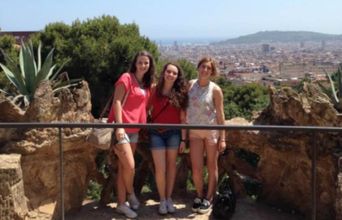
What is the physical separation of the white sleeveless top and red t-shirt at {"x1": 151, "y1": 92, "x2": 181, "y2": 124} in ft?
0.45

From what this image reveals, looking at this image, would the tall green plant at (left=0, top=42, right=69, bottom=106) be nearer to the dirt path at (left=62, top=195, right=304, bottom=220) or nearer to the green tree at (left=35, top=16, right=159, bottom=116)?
the dirt path at (left=62, top=195, right=304, bottom=220)

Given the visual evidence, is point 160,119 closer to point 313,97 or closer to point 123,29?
point 313,97

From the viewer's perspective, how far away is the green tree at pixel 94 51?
20.4 metres

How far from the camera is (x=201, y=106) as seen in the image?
5543 mm

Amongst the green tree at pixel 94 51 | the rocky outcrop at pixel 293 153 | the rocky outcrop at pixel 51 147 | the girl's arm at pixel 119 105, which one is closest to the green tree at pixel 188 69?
the green tree at pixel 94 51

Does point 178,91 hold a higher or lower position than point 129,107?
higher

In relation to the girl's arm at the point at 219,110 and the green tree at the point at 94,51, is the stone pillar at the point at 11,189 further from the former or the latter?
the green tree at the point at 94,51

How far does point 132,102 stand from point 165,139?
20.0 inches

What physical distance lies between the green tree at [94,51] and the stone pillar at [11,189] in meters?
14.0

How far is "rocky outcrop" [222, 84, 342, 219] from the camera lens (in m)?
6.16

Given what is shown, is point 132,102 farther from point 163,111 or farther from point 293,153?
point 293,153

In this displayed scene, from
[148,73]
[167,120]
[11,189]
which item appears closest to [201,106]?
[167,120]

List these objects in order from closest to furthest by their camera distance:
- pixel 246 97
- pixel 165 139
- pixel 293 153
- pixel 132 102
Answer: pixel 132 102, pixel 165 139, pixel 293 153, pixel 246 97

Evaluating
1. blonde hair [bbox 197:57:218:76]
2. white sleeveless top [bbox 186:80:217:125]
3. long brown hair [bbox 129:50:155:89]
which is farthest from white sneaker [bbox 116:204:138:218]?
blonde hair [bbox 197:57:218:76]
